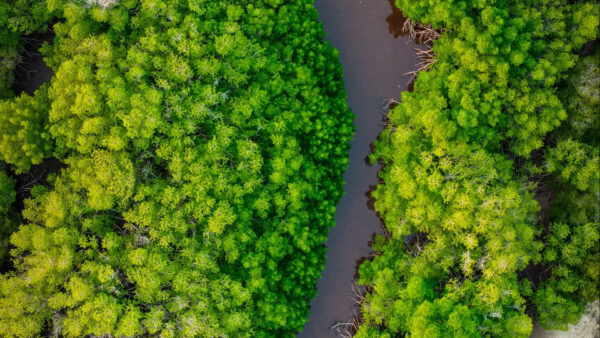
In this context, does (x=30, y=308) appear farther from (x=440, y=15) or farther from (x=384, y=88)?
(x=440, y=15)

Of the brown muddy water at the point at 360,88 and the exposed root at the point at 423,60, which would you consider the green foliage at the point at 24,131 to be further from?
the exposed root at the point at 423,60

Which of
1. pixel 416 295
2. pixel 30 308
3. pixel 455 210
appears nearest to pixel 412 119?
pixel 455 210

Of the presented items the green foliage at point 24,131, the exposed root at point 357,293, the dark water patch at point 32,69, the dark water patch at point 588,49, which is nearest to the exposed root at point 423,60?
the dark water patch at point 588,49

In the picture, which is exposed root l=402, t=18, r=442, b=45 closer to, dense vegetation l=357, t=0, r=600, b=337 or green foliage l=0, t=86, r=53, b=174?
dense vegetation l=357, t=0, r=600, b=337

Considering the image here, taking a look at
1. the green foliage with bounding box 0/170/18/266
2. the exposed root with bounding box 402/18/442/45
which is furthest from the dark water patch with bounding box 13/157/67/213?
the exposed root with bounding box 402/18/442/45

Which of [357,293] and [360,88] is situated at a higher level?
[360,88]

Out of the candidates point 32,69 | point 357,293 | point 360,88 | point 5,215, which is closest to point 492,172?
Result: point 360,88

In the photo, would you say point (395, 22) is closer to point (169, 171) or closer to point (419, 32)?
point (419, 32)

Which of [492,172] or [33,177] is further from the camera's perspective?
[33,177]
